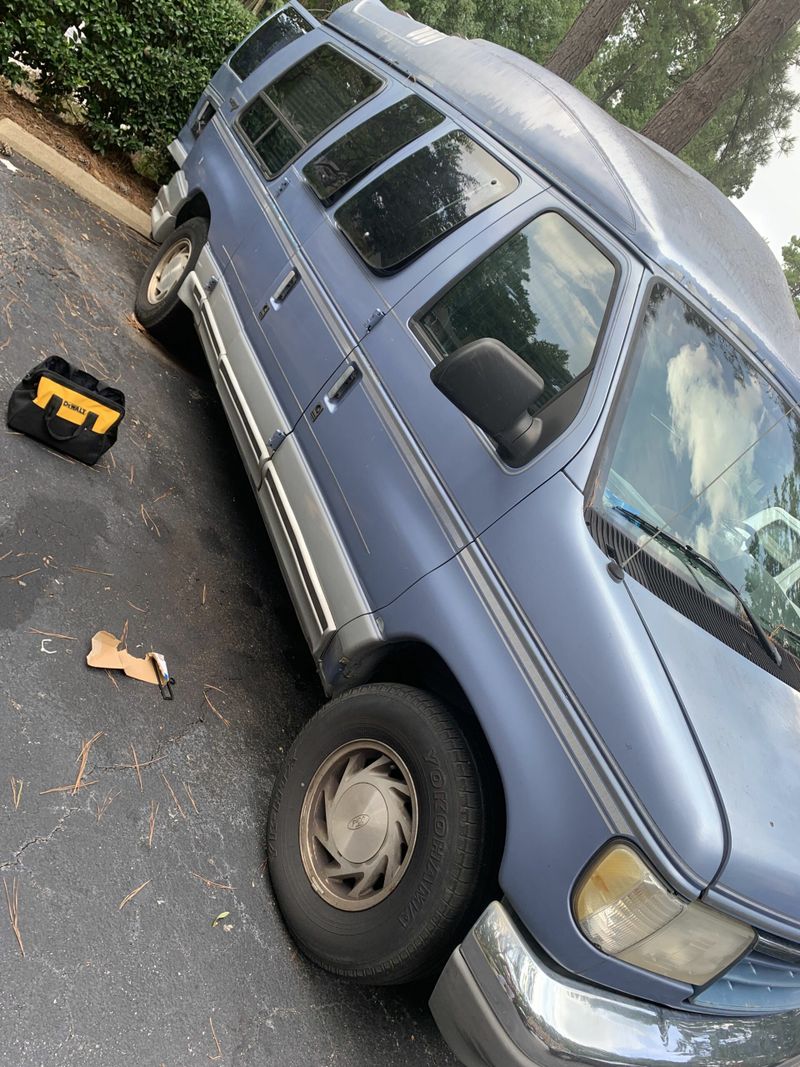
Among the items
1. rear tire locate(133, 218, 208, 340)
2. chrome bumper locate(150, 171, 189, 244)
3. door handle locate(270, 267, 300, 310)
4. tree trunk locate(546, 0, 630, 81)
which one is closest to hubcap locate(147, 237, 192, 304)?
rear tire locate(133, 218, 208, 340)

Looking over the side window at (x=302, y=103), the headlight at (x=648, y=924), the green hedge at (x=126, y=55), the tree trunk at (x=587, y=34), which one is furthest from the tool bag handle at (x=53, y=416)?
the tree trunk at (x=587, y=34)

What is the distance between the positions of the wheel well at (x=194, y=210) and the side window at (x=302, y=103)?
1.51 feet

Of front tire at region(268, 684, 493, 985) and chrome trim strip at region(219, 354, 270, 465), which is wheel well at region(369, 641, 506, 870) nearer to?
front tire at region(268, 684, 493, 985)

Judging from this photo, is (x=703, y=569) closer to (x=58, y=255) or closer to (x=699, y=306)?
(x=699, y=306)

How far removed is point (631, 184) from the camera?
3.22 m

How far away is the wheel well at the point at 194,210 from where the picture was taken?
16.8 ft

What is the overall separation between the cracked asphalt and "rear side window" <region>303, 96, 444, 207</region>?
1.52m

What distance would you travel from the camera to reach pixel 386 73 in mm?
4387

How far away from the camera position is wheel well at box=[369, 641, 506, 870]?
8.13ft

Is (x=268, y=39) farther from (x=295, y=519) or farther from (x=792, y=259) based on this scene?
(x=792, y=259)

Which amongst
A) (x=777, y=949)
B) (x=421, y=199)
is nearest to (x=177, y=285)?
(x=421, y=199)

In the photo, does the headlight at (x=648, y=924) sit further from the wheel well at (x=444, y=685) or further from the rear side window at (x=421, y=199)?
the rear side window at (x=421, y=199)

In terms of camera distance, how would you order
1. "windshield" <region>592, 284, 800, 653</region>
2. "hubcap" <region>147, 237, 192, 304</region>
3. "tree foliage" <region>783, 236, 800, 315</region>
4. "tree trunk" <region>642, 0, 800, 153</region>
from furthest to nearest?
"tree foliage" <region>783, 236, 800, 315</region>, "tree trunk" <region>642, 0, 800, 153</region>, "hubcap" <region>147, 237, 192, 304</region>, "windshield" <region>592, 284, 800, 653</region>

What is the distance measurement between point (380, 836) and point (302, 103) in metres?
3.84
